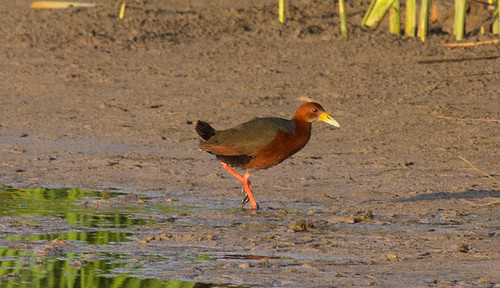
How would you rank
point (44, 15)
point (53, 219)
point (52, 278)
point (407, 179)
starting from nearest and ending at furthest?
point (52, 278), point (53, 219), point (407, 179), point (44, 15)

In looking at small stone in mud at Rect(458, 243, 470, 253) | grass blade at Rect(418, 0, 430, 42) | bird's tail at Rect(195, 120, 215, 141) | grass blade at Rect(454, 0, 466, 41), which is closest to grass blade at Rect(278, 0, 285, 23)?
grass blade at Rect(418, 0, 430, 42)

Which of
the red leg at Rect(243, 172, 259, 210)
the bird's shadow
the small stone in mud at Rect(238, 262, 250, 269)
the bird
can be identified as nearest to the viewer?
the small stone in mud at Rect(238, 262, 250, 269)

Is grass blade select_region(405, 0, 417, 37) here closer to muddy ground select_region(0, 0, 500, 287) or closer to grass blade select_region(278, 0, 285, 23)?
muddy ground select_region(0, 0, 500, 287)

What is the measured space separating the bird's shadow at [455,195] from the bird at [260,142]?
2.93 ft

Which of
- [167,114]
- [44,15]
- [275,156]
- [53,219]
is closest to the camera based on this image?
[53,219]

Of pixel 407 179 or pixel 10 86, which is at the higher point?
pixel 10 86

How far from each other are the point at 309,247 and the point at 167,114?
15.8 feet

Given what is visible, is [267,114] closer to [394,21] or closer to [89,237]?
[394,21]

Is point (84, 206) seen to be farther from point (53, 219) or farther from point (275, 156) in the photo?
point (275, 156)

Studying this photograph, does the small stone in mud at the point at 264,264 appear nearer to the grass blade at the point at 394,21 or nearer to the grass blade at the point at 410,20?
the grass blade at the point at 410,20

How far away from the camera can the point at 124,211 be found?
816cm

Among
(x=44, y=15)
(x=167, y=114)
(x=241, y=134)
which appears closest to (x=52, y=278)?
(x=241, y=134)

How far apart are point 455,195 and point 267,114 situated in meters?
3.19

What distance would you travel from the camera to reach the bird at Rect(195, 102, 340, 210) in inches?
333
